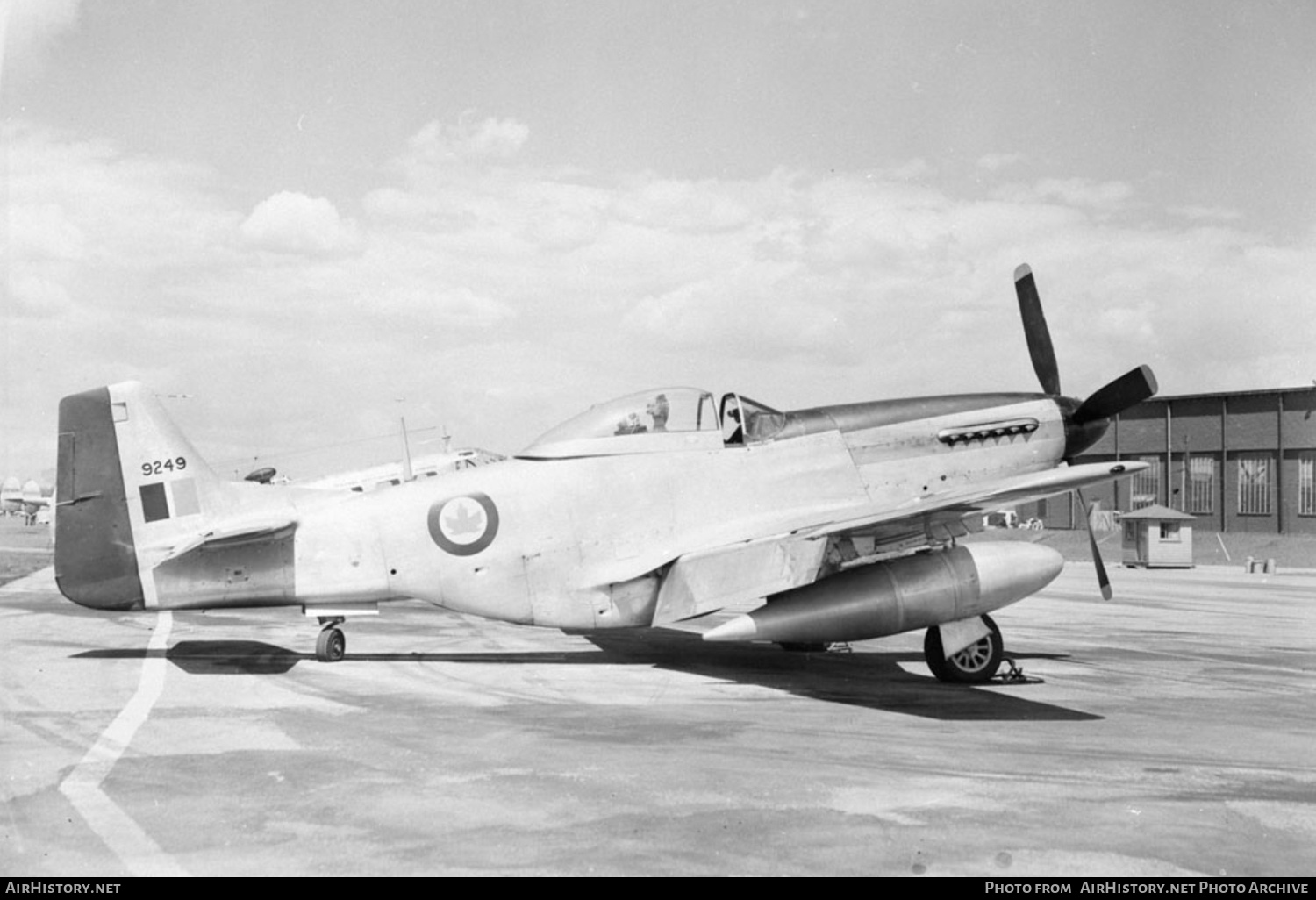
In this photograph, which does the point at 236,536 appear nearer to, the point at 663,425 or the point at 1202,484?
the point at 663,425

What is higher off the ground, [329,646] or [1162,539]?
[329,646]

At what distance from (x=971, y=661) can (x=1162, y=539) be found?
2885 centimetres

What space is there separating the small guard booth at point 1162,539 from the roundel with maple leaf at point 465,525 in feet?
101

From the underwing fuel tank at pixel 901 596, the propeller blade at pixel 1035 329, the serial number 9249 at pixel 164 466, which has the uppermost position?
the propeller blade at pixel 1035 329

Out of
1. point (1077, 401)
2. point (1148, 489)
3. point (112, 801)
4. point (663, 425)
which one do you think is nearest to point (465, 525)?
point (663, 425)

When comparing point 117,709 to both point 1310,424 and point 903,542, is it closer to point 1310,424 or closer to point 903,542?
point 903,542

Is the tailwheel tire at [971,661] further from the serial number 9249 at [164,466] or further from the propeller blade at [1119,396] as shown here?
the serial number 9249 at [164,466]

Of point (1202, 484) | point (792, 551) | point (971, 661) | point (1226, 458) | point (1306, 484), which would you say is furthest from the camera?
point (1202, 484)

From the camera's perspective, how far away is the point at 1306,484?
47.3 metres

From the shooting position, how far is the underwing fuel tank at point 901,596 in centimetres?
899

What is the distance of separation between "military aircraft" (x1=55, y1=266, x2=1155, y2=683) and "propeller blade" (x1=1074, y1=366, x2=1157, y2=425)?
36 mm

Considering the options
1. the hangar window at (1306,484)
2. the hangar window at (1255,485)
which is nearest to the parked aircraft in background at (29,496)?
the hangar window at (1255,485)

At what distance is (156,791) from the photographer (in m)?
5.73
